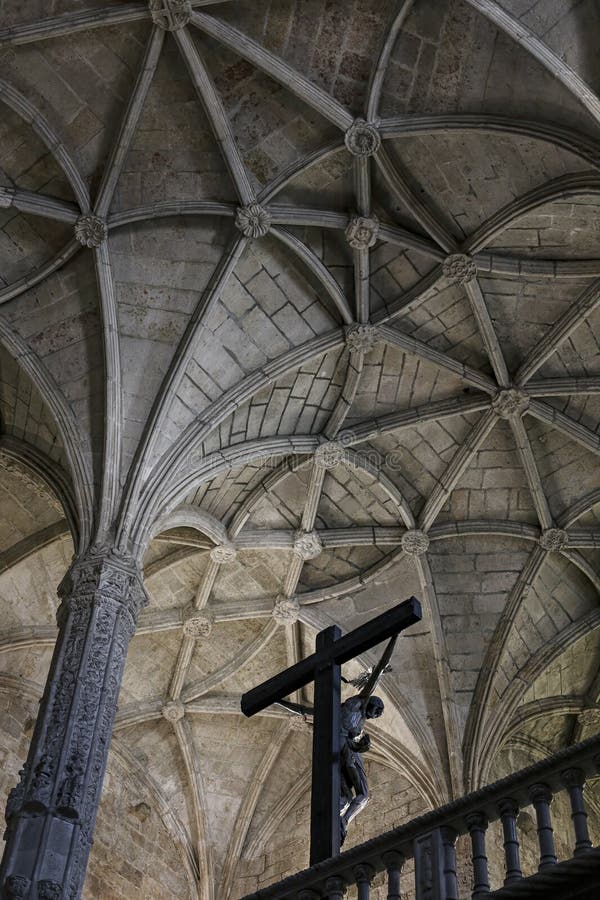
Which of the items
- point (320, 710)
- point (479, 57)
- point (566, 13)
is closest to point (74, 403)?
point (479, 57)

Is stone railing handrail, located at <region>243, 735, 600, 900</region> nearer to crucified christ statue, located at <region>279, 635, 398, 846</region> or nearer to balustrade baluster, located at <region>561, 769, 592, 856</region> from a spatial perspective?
balustrade baluster, located at <region>561, 769, 592, 856</region>

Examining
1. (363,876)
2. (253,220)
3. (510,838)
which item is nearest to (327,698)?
(363,876)

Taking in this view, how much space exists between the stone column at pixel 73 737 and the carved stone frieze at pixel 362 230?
16.6 feet

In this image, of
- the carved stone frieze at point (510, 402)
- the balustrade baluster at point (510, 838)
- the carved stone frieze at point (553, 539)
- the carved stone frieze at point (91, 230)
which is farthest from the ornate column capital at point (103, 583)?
the carved stone frieze at point (553, 539)

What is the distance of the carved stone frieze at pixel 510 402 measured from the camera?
15016mm

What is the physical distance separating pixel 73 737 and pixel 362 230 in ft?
23.5

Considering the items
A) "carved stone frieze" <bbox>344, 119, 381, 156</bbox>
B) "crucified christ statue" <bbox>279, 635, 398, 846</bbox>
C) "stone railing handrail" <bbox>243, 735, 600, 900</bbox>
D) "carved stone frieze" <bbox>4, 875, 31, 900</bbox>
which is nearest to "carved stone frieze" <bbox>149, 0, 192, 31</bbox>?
"carved stone frieze" <bbox>344, 119, 381, 156</bbox>

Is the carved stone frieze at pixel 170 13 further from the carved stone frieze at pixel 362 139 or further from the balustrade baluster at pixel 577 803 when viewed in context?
the balustrade baluster at pixel 577 803

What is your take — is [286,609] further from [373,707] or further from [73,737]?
[373,707]

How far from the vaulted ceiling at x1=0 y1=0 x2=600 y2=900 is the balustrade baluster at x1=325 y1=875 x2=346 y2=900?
6574 millimetres

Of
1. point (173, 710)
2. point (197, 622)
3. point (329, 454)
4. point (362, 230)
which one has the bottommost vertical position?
point (173, 710)

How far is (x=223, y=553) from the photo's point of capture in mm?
15875

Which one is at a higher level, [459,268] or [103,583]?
[459,268]

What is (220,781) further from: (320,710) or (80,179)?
(320,710)
